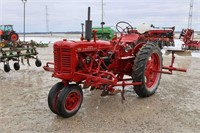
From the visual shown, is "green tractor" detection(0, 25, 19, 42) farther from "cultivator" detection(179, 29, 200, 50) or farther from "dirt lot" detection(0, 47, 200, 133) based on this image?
"dirt lot" detection(0, 47, 200, 133)

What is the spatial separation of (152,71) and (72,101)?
2051mm

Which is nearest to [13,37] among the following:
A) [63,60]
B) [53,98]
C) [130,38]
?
[130,38]

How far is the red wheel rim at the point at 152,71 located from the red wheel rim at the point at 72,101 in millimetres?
1736

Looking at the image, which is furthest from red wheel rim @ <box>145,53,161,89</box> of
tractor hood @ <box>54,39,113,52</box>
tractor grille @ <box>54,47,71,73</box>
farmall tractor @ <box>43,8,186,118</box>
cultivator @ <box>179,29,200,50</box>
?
cultivator @ <box>179,29,200,50</box>

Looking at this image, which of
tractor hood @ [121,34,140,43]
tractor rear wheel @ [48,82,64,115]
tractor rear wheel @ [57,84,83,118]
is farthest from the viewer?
tractor hood @ [121,34,140,43]

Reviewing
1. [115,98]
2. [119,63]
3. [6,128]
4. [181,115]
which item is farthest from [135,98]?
[6,128]

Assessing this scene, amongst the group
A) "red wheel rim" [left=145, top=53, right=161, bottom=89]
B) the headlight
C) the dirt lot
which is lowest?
the dirt lot

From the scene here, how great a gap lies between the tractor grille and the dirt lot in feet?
2.61

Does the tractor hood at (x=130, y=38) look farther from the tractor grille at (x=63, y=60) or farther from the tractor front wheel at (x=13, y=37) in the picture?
the tractor front wheel at (x=13, y=37)

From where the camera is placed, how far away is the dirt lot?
12.6ft

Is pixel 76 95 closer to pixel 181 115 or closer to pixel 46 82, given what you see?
pixel 181 115

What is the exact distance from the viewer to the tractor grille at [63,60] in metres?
4.31

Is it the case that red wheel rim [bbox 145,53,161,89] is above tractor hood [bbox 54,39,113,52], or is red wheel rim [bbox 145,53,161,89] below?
below

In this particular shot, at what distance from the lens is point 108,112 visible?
450 cm
